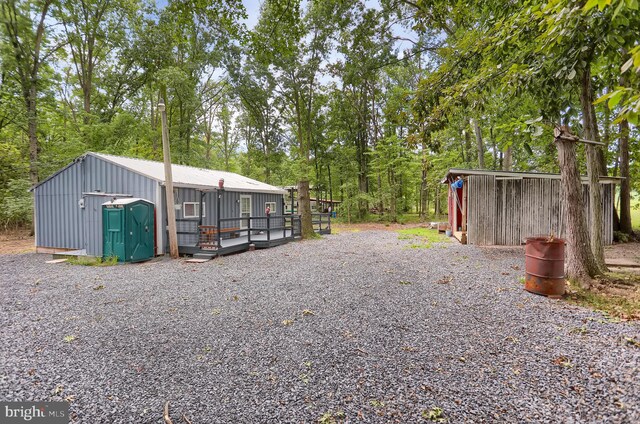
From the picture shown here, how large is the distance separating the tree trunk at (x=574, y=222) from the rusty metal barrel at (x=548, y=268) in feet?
2.35

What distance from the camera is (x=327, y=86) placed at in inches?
1020

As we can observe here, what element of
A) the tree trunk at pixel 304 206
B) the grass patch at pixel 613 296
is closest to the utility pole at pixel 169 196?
the tree trunk at pixel 304 206

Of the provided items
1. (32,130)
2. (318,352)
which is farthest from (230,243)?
(32,130)

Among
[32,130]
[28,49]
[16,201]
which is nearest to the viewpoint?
[16,201]

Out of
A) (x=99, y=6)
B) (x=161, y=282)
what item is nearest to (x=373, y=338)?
(x=161, y=282)

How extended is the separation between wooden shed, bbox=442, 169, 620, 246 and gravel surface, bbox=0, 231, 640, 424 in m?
4.69

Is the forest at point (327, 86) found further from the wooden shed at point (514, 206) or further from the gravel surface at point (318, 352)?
the gravel surface at point (318, 352)

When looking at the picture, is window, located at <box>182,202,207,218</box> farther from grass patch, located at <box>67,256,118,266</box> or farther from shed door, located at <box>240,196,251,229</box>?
grass patch, located at <box>67,256,118,266</box>

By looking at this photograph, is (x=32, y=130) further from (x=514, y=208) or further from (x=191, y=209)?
(x=514, y=208)

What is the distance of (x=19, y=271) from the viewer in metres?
7.32

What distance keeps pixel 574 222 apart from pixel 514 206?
207 inches

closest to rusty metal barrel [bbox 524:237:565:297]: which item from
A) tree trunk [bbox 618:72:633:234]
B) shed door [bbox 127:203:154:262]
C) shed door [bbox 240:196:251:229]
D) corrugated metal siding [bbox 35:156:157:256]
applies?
shed door [bbox 127:203:154:262]

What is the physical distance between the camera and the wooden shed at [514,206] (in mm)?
9766

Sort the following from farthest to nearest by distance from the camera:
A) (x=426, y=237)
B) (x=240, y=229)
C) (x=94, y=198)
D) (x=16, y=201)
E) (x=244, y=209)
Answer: (x=426, y=237), (x=16, y=201), (x=244, y=209), (x=240, y=229), (x=94, y=198)
